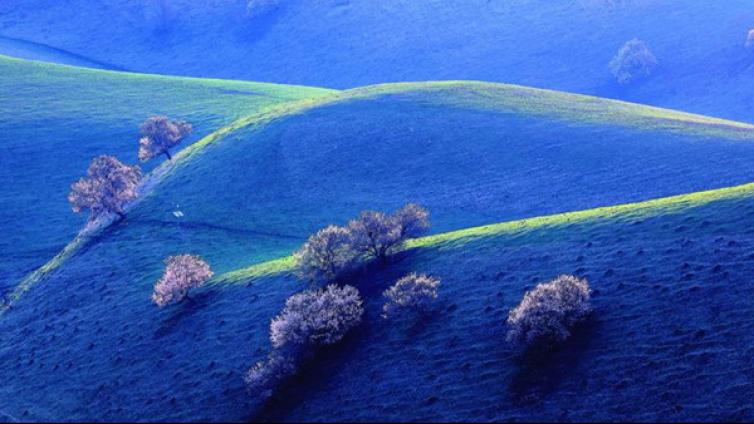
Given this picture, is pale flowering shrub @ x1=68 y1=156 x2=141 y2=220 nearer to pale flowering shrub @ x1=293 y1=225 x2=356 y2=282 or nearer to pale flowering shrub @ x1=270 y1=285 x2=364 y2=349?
pale flowering shrub @ x1=293 y1=225 x2=356 y2=282

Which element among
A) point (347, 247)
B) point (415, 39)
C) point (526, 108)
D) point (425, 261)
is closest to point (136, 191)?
point (347, 247)

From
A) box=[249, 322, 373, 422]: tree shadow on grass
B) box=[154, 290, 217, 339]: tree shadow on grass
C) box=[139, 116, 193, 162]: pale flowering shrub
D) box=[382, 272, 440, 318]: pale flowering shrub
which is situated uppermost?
box=[139, 116, 193, 162]: pale flowering shrub

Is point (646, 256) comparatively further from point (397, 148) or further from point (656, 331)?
point (397, 148)

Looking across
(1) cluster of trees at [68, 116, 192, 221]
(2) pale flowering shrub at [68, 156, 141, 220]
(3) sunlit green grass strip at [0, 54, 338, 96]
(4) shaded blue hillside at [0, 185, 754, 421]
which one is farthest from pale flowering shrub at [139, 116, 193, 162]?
(4) shaded blue hillside at [0, 185, 754, 421]

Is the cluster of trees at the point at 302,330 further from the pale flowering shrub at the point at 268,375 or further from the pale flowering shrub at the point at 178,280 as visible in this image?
the pale flowering shrub at the point at 178,280

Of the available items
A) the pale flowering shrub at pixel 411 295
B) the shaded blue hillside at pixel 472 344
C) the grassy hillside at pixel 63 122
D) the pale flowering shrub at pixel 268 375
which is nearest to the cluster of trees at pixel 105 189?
the grassy hillside at pixel 63 122

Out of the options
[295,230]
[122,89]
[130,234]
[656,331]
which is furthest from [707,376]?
[122,89]

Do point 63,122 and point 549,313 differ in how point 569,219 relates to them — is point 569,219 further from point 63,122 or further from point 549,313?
point 63,122

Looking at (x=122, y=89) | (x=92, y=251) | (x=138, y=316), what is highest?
(x=122, y=89)
